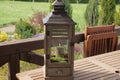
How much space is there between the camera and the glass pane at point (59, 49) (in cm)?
183

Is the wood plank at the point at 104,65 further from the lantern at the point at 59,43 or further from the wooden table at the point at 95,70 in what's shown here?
the lantern at the point at 59,43

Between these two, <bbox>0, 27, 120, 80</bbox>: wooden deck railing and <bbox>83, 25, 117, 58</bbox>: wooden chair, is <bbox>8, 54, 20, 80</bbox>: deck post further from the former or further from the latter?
<bbox>83, 25, 117, 58</bbox>: wooden chair

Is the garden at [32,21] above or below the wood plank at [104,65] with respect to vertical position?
below

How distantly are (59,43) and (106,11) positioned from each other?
6.17m

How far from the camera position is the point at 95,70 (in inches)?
82.4

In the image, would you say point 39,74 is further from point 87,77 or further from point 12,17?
point 12,17

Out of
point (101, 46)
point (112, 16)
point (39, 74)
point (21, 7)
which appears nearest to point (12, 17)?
point (21, 7)

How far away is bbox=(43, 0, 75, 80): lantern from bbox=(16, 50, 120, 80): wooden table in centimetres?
11

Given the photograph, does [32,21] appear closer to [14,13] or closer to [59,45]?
[14,13]

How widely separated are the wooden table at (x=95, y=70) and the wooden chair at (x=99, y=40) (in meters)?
0.35

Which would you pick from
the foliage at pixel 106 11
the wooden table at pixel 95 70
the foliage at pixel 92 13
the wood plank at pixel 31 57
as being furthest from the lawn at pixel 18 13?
the wooden table at pixel 95 70

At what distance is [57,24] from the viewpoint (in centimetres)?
178

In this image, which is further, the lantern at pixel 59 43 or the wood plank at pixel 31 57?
the wood plank at pixel 31 57

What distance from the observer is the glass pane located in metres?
1.83
